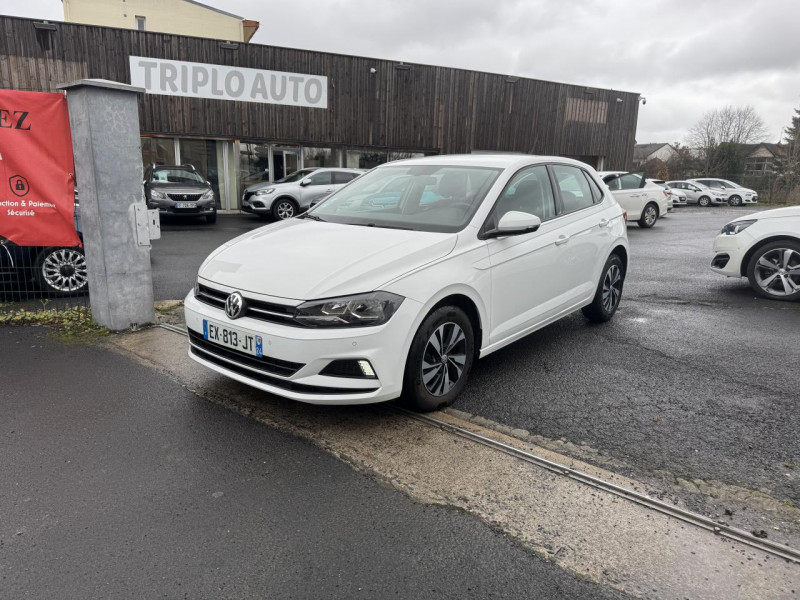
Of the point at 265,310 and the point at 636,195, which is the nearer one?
the point at 265,310

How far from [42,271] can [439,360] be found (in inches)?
204

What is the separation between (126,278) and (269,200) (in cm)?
1170

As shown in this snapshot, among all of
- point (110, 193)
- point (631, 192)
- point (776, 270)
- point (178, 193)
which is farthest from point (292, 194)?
point (776, 270)

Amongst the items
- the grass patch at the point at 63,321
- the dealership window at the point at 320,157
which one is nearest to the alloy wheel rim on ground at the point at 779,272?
the grass patch at the point at 63,321

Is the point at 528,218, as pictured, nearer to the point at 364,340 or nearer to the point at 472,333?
the point at 472,333

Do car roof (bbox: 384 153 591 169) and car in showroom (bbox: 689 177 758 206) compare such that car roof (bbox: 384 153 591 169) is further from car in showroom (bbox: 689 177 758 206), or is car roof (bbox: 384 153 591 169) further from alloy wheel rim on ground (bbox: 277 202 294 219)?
car in showroom (bbox: 689 177 758 206)

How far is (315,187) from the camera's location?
17047 millimetres

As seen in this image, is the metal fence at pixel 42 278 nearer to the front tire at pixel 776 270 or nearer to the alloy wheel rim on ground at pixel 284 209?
the front tire at pixel 776 270

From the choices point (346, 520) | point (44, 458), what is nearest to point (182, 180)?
point (44, 458)

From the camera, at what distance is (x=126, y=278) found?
540cm

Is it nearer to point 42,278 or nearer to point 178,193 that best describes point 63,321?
point 42,278

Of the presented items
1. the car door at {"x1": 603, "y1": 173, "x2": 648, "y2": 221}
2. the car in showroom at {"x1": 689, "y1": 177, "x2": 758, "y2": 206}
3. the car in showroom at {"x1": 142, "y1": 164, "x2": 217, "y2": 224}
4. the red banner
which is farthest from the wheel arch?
the car in showroom at {"x1": 689, "y1": 177, "x2": 758, "y2": 206}

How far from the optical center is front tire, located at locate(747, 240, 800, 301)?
703cm

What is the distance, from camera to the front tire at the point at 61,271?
6.40 meters
